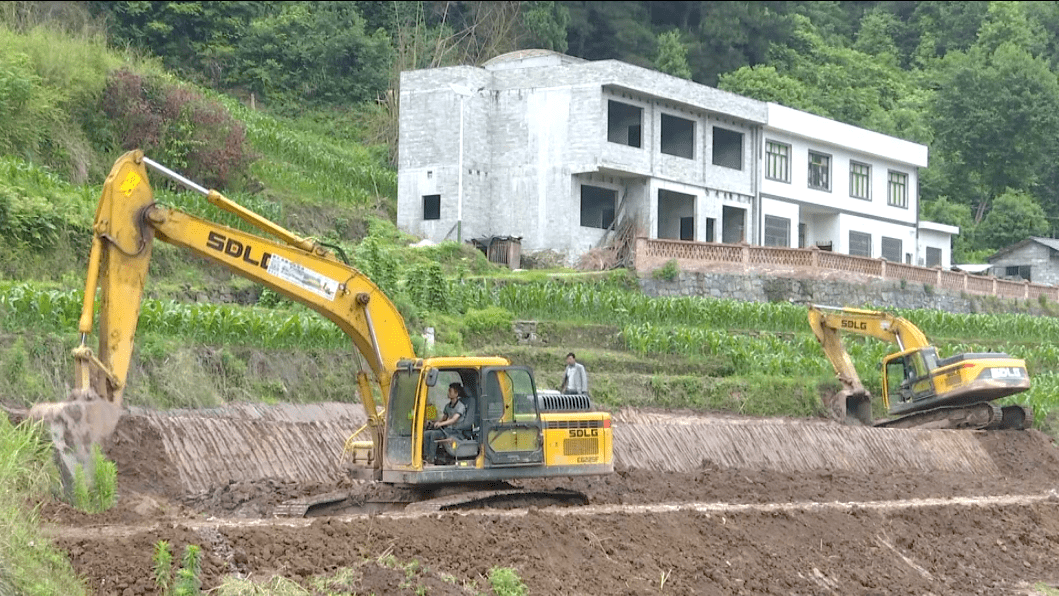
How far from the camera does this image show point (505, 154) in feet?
158

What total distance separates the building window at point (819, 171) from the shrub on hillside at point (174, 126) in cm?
2364

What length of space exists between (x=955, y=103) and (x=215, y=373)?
57.1 metres

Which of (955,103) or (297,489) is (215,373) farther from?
(955,103)

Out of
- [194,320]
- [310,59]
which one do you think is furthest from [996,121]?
[194,320]

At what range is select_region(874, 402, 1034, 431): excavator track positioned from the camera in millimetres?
33188

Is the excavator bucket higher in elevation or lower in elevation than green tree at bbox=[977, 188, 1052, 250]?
lower

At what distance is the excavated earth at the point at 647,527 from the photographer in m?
14.2

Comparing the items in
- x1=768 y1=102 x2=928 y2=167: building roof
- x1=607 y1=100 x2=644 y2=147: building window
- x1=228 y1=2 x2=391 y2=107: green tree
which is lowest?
x1=607 y1=100 x2=644 y2=147: building window

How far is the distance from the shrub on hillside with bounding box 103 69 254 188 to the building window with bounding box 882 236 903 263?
92.3 ft

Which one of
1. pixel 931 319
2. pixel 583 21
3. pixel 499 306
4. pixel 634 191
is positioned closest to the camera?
pixel 499 306

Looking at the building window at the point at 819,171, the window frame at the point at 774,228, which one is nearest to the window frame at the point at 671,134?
the window frame at the point at 774,228

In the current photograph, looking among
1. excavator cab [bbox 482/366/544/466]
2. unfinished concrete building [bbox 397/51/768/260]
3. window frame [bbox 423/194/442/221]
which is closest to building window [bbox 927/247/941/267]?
unfinished concrete building [bbox 397/51/768/260]

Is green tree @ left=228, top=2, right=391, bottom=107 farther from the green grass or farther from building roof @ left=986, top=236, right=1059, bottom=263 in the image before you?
the green grass


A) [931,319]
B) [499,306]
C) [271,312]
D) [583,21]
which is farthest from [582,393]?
[583,21]
